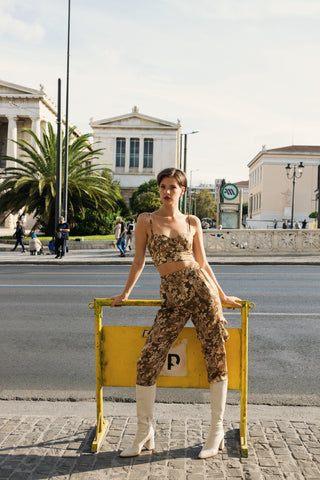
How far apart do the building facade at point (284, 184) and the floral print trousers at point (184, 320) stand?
80373mm

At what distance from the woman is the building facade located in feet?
264

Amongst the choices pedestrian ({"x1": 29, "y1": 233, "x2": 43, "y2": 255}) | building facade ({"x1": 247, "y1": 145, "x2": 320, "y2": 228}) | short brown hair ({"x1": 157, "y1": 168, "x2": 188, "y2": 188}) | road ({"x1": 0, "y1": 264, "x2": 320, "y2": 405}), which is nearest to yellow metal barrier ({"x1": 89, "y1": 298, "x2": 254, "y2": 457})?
short brown hair ({"x1": 157, "y1": 168, "x2": 188, "y2": 188})

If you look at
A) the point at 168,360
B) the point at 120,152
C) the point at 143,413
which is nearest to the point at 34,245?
the point at 168,360

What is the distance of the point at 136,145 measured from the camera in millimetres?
75062

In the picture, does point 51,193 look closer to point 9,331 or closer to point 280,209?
point 9,331

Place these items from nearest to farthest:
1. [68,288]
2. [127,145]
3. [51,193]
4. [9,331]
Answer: [9,331], [68,288], [51,193], [127,145]

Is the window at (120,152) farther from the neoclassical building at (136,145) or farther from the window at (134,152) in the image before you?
the window at (134,152)

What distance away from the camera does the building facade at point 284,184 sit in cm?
8519

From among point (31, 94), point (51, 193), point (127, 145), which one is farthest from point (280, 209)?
point (51, 193)

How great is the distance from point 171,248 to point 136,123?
72847 millimetres

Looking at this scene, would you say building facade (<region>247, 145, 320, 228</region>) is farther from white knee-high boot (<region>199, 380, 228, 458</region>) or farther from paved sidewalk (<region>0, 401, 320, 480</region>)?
white knee-high boot (<region>199, 380, 228, 458</region>)

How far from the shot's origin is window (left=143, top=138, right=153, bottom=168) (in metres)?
74.6

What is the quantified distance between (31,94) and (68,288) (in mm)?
49145

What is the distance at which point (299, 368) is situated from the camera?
213 inches
